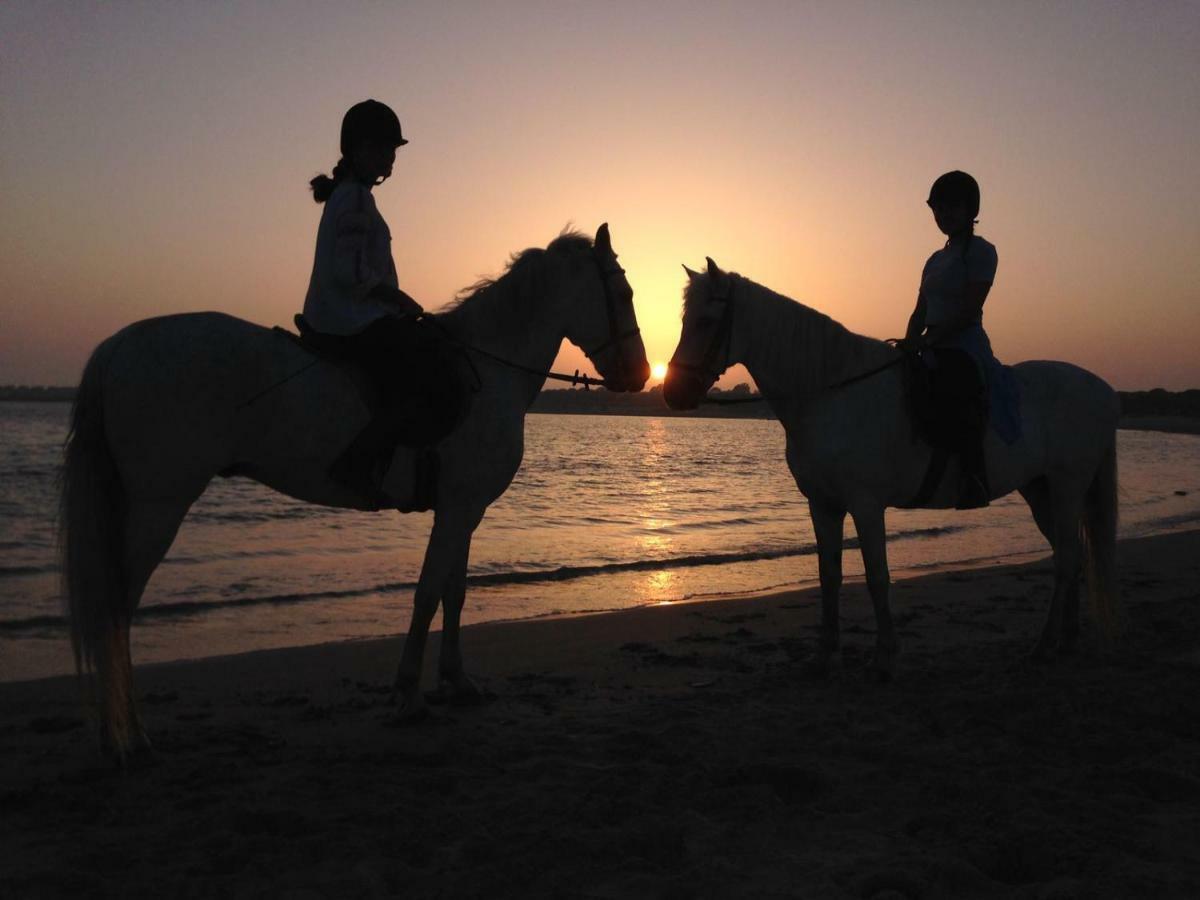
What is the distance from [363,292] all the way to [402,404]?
0.57 metres

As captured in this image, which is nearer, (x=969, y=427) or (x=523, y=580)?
(x=969, y=427)

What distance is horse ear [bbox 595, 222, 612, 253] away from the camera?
4.82 m

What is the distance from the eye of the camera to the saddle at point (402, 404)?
4305 mm

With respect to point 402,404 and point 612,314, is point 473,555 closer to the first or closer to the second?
point 612,314

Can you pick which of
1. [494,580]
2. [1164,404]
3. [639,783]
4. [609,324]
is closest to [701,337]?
[609,324]

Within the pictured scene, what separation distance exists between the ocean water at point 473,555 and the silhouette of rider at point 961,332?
255 cm

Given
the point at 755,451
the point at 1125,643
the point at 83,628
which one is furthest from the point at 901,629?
the point at 755,451

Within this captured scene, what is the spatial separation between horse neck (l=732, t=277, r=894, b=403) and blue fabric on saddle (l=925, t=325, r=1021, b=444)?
70 cm

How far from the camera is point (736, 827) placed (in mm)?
3252

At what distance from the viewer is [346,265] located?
14.0 feet

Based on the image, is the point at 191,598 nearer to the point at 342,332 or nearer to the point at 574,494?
the point at 342,332

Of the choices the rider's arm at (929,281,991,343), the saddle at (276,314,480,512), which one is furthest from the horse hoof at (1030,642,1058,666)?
the saddle at (276,314,480,512)

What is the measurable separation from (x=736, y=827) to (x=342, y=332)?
111 inches

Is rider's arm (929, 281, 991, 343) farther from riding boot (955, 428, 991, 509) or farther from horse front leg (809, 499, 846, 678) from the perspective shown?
horse front leg (809, 499, 846, 678)
